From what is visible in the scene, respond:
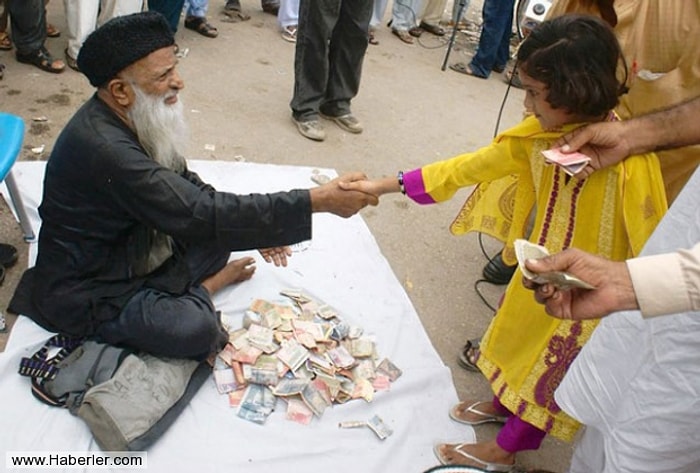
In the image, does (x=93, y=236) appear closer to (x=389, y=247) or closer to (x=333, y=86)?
(x=389, y=247)

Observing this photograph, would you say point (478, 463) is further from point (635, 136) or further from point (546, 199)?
point (635, 136)

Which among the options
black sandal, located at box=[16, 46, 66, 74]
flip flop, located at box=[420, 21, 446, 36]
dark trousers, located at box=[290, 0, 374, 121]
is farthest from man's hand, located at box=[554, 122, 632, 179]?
flip flop, located at box=[420, 21, 446, 36]

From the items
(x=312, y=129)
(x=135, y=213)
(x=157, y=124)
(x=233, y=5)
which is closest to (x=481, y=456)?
(x=135, y=213)

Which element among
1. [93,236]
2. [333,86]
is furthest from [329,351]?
[333,86]

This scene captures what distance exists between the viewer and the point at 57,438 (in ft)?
6.20

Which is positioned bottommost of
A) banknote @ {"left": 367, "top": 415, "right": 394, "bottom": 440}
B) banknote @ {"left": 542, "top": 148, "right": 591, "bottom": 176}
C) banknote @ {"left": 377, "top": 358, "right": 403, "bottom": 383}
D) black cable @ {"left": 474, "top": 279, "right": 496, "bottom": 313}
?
black cable @ {"left": 474, "top": 279, "right": 496, "bottom": 313}

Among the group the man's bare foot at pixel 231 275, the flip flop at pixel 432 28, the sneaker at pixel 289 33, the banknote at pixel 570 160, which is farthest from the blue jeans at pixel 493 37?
the banknote at pixel 570 160

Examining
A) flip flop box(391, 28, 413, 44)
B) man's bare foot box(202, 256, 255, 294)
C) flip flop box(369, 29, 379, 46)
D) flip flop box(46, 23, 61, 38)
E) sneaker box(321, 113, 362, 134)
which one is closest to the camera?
man's bare foot box(202, 256, 255, 294)

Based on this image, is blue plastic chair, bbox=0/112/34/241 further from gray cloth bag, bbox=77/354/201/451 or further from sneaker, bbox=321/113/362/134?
sneaker, bbox=321/113/362/134

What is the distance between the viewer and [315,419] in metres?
2.15

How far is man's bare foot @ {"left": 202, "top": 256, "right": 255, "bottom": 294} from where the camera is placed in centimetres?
254

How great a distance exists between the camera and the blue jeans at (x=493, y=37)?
587cm

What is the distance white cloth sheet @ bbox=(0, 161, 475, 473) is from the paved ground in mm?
161

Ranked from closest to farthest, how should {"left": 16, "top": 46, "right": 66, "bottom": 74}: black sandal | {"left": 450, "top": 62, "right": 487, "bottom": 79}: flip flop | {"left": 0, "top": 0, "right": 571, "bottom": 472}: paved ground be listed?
{"left": 0, "top": 0, "right": 571, "bottom": 472}: paved ground, {"left": 16, "top": 46, "right": 66, "bottom": 74}: black sandal, {"left": 450, "top": 62, "right": 487, "bottom": 79}: flip flop
